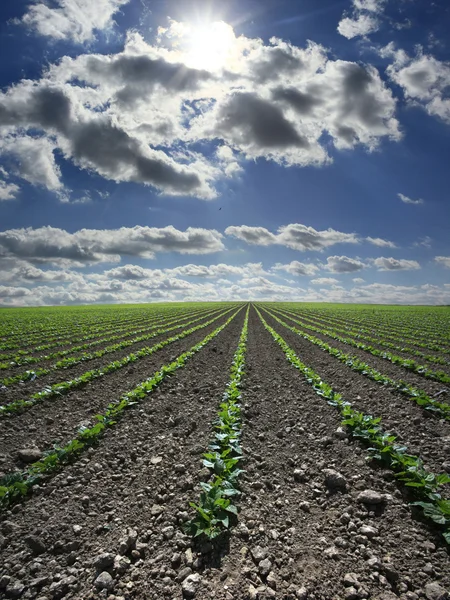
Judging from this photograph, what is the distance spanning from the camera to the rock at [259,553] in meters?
3.99

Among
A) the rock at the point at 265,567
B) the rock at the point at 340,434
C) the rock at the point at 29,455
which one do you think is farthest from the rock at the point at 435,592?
the rock at the point at 29,455

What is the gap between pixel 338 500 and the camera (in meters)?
5.13

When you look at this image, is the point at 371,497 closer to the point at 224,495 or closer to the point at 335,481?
the point at 335,481

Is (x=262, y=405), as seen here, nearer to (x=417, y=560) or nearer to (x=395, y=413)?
(x=395, y=413)

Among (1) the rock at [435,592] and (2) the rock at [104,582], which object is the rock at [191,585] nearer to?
(2) the rock at [104,582]

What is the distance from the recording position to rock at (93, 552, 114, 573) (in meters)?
3.82

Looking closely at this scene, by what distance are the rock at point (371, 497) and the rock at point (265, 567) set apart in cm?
194

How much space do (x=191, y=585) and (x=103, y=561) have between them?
3.67 feet

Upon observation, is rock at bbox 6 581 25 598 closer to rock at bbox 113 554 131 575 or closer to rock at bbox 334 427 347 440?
rock at bbox 113 554 131 575

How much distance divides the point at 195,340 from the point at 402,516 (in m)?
18.7

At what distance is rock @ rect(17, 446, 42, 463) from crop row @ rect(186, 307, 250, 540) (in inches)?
133

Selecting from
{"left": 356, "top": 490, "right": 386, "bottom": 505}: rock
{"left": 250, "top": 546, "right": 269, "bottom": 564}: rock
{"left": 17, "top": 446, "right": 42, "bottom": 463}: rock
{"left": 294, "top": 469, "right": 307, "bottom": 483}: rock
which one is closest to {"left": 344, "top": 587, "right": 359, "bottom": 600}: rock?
{"left": 250, "top": 546, "right": 269, "bottom": 564}: rock

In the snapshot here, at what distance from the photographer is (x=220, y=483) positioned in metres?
5.23

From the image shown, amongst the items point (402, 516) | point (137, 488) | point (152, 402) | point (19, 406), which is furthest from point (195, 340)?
point (402, 516)
